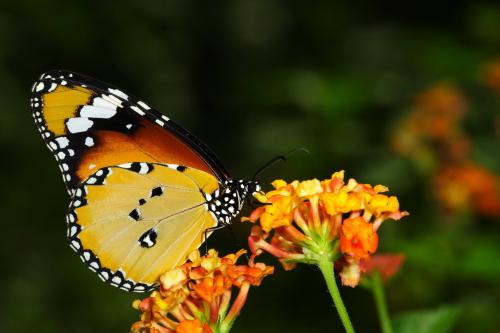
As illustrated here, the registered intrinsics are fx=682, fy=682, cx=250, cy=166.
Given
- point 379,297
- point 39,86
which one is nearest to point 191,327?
point 379,297

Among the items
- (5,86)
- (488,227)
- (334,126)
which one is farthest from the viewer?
(5,86)

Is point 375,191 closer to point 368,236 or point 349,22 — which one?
point 368,236

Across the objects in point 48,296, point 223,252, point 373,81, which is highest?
point 373,81

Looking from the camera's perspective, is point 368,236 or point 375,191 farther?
point 375,191

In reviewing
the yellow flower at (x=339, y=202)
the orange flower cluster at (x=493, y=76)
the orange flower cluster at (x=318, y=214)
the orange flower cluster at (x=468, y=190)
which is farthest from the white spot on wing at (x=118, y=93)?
the orange flower cluster at (x=493, y=76)

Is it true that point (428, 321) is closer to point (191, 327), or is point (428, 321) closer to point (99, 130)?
point (191, 327)

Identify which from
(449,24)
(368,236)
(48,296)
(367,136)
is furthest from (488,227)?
(48,296)

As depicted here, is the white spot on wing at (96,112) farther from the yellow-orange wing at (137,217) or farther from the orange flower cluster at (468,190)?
the orange flower cluster at (468,190)

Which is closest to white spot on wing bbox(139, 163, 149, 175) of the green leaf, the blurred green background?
the green leaf
